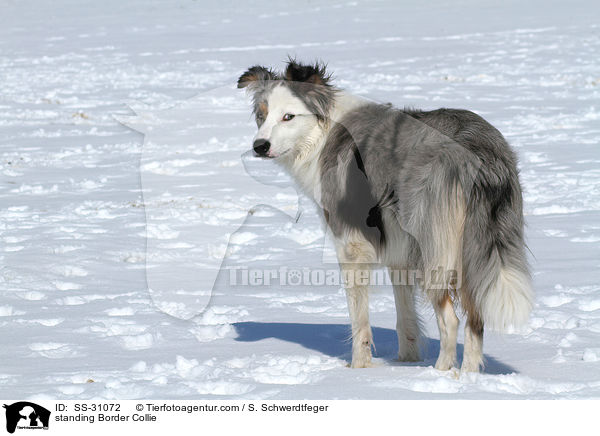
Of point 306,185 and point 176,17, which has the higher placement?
point 176,17

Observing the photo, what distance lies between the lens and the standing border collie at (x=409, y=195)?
3.77 m

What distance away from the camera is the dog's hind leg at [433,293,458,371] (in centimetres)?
414

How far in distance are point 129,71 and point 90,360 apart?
14.5 metres

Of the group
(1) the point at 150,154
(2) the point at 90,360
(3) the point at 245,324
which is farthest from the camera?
(1) the point at 150,154

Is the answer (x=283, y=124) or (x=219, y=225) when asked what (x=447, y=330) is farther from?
(x=219, y=225)

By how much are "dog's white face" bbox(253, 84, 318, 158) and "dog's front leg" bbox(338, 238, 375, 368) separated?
73 centimetres

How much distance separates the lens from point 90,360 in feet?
14.6

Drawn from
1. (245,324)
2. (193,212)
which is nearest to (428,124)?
(245,324)

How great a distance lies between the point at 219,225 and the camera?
7.86 metres
